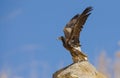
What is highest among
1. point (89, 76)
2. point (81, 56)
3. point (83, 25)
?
point (83, 25)

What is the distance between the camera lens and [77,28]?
14.3 meters

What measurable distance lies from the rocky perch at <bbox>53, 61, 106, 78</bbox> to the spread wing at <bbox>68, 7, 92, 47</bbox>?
3.03 feet

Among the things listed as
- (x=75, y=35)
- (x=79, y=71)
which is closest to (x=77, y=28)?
(x=75, y=35)

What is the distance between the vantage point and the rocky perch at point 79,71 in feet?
42.4

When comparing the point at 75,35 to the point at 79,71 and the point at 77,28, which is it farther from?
the point at 79,71

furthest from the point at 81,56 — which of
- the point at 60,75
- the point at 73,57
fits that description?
the point at 60,75

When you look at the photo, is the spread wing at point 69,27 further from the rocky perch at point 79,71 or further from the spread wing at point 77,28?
the rocky perch at point 79,71

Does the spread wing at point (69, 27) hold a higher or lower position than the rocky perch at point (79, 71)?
higher

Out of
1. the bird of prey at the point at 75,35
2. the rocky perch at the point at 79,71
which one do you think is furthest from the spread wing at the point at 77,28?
the rocky perch at the point at 79,71

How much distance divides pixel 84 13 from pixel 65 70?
2.14 m

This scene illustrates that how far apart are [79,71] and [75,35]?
154 centimetres

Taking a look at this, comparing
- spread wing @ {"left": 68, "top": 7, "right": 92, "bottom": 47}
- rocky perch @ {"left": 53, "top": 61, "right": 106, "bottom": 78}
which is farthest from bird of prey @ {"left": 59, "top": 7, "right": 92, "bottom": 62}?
rocky perch @ {"left": 53, "top": 61, "right": 106, "bottom": 78}

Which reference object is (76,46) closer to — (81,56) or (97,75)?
(81,56)

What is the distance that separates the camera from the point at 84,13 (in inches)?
573
